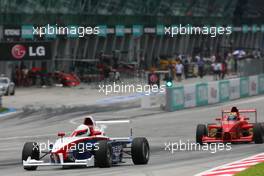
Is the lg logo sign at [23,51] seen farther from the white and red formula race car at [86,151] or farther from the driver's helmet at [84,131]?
the driver's helmet at [84,131]

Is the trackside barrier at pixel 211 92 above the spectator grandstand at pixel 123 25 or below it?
below

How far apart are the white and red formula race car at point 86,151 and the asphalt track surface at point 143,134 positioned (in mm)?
229

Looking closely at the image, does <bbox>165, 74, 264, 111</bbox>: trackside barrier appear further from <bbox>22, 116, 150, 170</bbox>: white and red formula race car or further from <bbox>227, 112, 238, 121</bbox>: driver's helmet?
<bbox>22, 116, 150, 170</bbox>: white and red formula race car

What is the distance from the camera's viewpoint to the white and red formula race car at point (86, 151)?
75.2ft

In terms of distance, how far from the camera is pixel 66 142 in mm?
23547

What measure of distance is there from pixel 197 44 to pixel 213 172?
7382cm

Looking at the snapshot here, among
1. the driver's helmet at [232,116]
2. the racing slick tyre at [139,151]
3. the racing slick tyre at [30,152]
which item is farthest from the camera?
the driver's helmet at [232,116]

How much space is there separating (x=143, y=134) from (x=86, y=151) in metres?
13.8

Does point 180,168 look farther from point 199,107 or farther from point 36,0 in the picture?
point 36,0

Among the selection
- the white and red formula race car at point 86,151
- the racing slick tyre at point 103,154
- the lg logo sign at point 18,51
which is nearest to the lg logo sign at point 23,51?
the lg logo sign at point 18,51

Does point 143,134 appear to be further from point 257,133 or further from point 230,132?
point 257,133

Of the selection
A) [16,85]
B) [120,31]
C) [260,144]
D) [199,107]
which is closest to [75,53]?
[120,31]

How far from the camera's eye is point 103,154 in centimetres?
2283

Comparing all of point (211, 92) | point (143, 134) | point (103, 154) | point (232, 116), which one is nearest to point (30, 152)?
point (103, 154)
